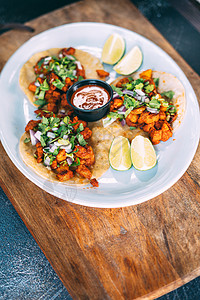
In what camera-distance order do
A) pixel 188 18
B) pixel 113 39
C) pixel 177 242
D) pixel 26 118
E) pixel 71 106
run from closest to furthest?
pixel 177 242 < pixel 71 106 < pixel 26 118 < pixel 113 39 < pixel 188 18

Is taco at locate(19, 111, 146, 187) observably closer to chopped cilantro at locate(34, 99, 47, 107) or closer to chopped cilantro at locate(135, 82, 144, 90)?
chopped cilantro at locate(34, 99, 47, 107)

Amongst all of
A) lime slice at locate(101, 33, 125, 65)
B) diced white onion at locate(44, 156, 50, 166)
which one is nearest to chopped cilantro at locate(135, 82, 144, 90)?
lime slice at locate(101, 33, 125, 65)

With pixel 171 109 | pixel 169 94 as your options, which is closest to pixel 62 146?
pixel 171 109

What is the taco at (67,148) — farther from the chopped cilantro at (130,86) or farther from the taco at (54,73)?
the chopped cilantro at (130,86)

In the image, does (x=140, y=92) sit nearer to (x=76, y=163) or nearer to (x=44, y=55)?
(x=76, y=163)

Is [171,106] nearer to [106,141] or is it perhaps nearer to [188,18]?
[106,141]

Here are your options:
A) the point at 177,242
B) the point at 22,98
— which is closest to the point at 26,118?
the point at 22,98
